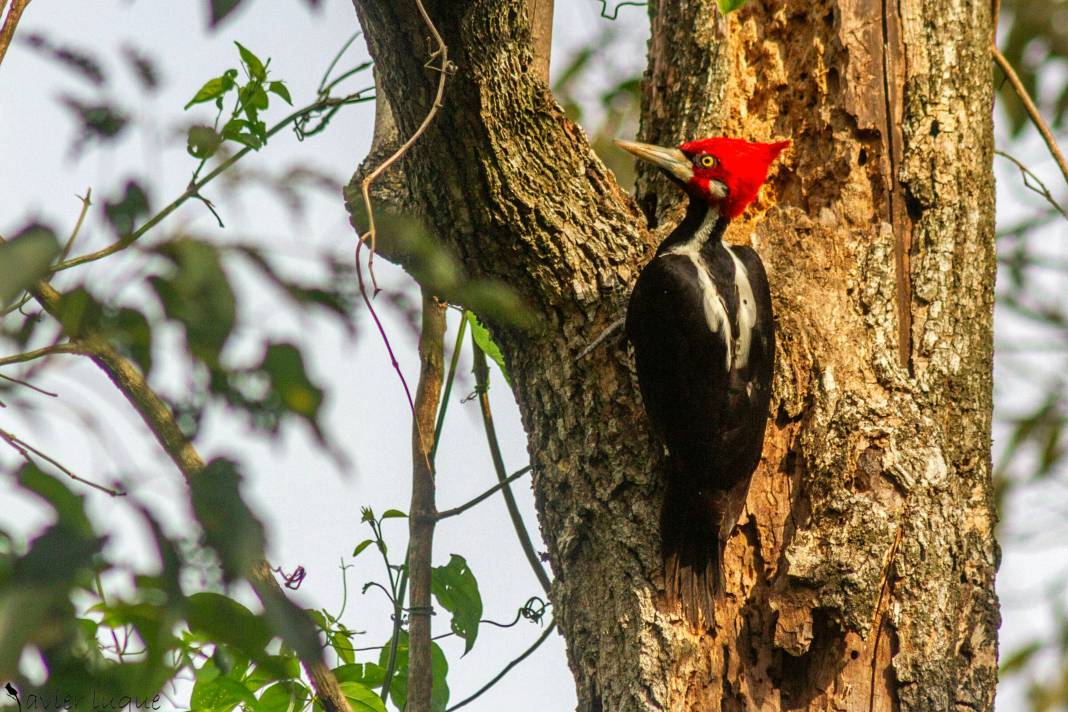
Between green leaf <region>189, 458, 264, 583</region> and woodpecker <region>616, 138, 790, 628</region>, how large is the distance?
65.7 inches

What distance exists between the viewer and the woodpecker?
2.38 meters

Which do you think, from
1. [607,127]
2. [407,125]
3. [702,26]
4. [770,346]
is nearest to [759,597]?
[770,346]

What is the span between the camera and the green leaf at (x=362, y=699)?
276 centimetres

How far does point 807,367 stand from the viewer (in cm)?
260

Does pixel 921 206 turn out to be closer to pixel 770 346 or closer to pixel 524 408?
pixel 770 346

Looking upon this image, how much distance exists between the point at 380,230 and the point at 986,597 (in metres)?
1.86

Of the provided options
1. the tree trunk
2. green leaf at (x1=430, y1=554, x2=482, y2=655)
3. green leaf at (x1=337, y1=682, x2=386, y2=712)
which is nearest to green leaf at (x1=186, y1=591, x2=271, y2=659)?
the tree trunk

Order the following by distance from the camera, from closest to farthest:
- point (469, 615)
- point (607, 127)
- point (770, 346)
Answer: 1. point (770, 346)
2. point (469, 615)
3. point (607, 127)

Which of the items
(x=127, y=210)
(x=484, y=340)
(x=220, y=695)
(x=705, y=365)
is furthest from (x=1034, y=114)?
(x=127, y=210)

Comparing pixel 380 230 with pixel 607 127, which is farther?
pixel 607 127

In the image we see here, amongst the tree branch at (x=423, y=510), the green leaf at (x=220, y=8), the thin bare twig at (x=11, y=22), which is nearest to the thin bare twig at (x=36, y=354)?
the green leaf at (x=220, y=8)

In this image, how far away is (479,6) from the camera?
2.26 metres

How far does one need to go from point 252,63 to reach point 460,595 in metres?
1.57

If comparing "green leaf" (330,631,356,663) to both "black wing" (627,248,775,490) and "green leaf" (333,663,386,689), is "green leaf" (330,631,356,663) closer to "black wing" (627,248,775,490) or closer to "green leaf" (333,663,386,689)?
"green leaf" (333,663,386,689)
